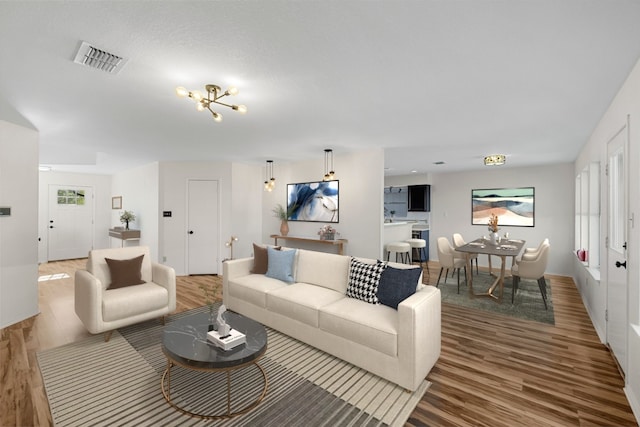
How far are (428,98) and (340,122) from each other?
1.06 metres

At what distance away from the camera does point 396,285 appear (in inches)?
108

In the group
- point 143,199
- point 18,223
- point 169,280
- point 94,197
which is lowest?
point 169,280

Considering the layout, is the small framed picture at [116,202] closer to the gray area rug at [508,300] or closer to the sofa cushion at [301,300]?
the sofa cushion at [301,300]

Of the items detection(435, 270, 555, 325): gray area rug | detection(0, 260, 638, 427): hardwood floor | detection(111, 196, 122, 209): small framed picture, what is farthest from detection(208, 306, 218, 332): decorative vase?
detection(111, 196, 122, 209): small framed picture

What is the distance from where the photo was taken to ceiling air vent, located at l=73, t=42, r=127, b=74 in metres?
1.91

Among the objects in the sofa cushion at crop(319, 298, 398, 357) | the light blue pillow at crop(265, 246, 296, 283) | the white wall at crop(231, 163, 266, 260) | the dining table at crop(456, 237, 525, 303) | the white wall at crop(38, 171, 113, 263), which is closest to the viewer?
the sofa cushion at crop(319, 298, 398, 357)


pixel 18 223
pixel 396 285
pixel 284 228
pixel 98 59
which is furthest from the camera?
pixel 284 228

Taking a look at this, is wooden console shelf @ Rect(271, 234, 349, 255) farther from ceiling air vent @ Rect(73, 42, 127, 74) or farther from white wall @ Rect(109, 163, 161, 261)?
ceiling air vent @ Rect(73, 42, 127, 74)

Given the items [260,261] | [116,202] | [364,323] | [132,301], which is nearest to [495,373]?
[364,323]

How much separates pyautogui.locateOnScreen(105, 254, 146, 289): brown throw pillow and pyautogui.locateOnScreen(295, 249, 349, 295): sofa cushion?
1.95 m

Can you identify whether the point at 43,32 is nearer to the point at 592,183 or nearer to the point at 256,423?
the point at 256,423

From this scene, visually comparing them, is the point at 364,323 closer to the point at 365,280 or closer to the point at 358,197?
the point at 365,280

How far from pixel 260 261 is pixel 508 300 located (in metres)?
3.78

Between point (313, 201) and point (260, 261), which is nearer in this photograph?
point (260, 261)
